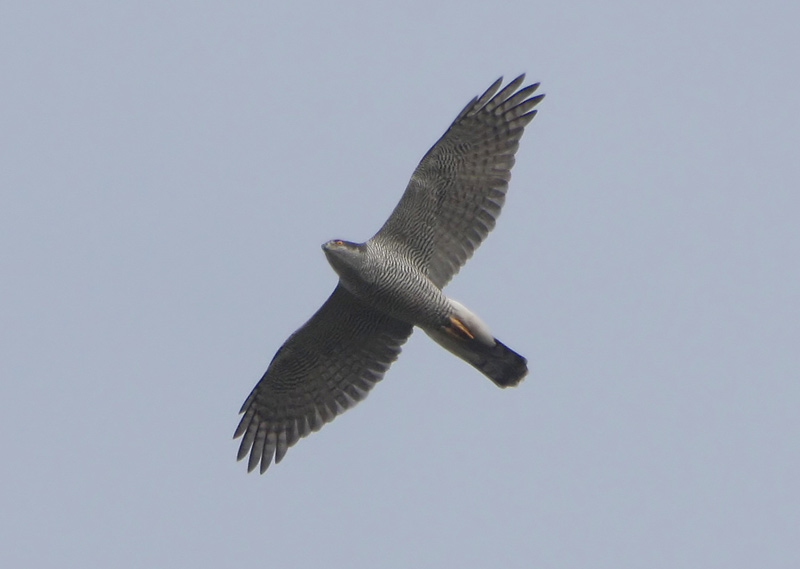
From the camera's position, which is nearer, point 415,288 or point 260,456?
point 415,288

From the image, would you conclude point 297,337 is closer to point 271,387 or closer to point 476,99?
point 271,387

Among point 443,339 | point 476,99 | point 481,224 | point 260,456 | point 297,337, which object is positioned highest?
point 476,99

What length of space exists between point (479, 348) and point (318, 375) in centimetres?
210

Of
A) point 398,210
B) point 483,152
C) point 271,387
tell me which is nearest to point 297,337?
point 271,387

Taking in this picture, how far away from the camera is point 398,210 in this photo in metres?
16.5

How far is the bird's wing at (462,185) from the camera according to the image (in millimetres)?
16625

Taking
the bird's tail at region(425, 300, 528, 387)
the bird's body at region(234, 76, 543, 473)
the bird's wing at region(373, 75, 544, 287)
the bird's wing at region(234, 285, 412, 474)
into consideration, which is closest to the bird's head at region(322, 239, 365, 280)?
the bird's body at region(234, 76, 543, 473)

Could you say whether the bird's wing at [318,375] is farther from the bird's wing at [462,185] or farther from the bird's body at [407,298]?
the bird's wing at [462,185]

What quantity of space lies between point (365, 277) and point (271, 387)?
7.39 ft

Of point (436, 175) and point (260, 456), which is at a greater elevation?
point (436, 175)

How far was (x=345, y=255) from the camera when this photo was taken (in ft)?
52.2

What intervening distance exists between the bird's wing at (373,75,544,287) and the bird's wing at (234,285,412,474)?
1000mm

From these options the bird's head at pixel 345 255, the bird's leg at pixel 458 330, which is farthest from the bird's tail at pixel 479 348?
the bird's head at pixel 345 255

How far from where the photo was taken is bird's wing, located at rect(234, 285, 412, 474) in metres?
17.0
